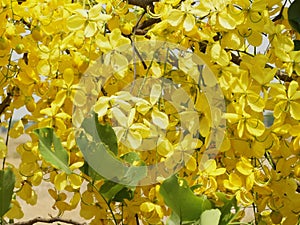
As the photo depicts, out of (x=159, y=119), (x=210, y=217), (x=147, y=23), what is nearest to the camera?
(x=210, y=217)

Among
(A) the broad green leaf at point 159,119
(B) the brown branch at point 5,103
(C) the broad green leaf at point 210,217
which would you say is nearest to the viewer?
(C) the broad green leaf at point 210,217

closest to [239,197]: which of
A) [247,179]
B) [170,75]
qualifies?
[247,179]

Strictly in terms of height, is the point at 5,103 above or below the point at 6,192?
below

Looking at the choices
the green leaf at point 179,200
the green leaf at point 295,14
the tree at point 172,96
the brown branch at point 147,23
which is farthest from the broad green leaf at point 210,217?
the brown branch at point 147,23

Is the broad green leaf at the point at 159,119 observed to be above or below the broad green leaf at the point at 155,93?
below

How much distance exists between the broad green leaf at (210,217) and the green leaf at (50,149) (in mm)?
123

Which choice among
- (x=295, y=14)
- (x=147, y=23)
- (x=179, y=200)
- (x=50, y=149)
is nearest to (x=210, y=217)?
(x=179, y=200)

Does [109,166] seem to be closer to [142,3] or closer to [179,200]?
[179,200]

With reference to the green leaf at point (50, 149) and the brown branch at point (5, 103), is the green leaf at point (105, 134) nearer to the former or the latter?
the green leaf at point (50, 149)

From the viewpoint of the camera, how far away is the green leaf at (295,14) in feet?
2.27

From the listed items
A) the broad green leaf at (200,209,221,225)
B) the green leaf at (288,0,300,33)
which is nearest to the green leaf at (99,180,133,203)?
the broad green leaf at (200,209,221,225)

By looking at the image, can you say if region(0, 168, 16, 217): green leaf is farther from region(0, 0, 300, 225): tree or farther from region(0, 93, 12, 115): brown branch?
region(0, 93, 12, 115): brown branch

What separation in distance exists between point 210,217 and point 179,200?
3 centimetres

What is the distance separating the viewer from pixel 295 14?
2.28 feet
